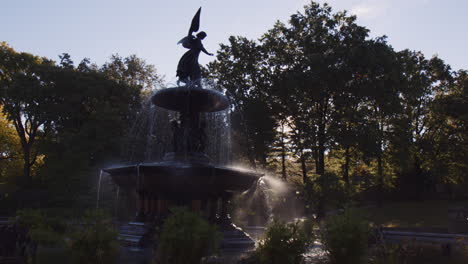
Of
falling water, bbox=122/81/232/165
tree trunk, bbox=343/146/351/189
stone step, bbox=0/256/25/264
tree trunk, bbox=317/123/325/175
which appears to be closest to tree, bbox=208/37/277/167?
falling water, bbox=122/81/232/165

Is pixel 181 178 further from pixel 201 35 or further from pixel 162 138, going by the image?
pixel 162 138

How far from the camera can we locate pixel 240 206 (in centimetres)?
2198

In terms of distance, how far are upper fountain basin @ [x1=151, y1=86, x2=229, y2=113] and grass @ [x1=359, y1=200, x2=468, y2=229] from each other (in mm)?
14352

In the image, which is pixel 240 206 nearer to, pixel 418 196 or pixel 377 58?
pixel 377 58


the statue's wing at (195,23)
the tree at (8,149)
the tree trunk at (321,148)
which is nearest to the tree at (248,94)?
the tree trunk at (321,148)

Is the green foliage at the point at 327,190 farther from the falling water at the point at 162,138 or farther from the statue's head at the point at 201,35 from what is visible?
the statue's head at the point at 201,35

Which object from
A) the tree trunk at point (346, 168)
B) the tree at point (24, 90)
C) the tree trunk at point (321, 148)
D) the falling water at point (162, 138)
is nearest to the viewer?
the falling water at point (162, 138)

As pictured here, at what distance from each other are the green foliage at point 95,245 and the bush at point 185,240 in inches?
28.7

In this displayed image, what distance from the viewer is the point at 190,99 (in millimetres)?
12719

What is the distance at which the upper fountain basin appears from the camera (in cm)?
1222

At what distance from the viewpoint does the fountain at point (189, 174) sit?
10125 mm

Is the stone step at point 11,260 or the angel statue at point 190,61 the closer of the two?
the stone step at point 11,260

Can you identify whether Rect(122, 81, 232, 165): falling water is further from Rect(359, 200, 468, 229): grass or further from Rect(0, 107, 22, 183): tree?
Rect(0, 107, 22, 183): tree

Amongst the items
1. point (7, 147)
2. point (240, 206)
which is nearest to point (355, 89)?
point (240, 206)
